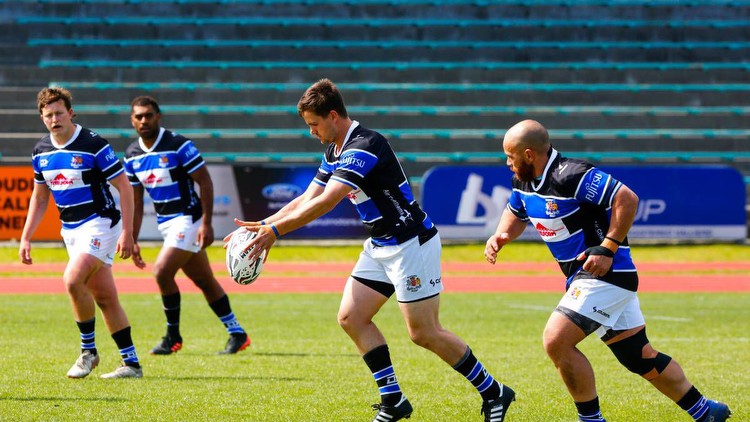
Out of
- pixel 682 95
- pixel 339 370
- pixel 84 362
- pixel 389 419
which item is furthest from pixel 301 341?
pixel 682 95

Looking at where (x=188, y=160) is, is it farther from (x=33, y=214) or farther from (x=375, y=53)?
(x=375, y=53)

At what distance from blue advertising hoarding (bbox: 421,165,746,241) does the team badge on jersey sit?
16.8 metres

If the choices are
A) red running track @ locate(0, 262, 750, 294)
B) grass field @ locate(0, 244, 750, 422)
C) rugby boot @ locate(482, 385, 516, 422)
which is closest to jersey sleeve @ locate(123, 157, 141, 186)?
grass field @ locate(0, 244, 750, 422)

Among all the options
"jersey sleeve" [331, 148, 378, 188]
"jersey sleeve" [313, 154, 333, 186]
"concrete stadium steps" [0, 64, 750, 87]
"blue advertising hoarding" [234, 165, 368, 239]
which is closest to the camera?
"jersey sleeve" [331, 148, 378, 188]

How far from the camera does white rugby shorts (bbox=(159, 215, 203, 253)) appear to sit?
10320 millimetres

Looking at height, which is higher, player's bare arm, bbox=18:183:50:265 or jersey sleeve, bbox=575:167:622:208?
jersey sleeve, bbox=575:167:622:208

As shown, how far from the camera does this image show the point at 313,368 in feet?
30.8

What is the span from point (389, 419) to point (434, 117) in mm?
23339

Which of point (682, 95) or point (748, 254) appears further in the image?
point (682, 95)

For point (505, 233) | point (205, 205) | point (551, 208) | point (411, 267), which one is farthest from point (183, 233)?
point (551, 208)

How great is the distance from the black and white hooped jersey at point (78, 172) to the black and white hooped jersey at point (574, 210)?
3.87 metres

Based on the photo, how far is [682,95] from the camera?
101 feet

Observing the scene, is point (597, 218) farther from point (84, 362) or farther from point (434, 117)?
point (434, 117)

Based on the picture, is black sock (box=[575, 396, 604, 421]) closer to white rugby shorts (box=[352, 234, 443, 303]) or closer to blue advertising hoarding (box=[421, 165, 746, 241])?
white rugby shorts (box=[352, 234, 443, 303])
